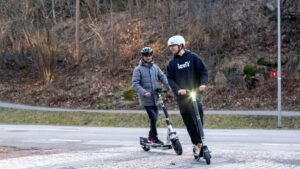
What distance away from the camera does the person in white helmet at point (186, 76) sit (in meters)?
10.3

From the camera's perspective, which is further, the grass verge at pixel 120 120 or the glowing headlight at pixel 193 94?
the grass verge at pixel 120 120

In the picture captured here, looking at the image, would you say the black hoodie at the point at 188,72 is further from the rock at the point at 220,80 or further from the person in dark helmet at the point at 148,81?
the rock at the point at 220,80

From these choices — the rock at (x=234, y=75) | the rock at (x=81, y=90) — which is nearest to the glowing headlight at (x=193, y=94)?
the rock at (x=234, y=75)

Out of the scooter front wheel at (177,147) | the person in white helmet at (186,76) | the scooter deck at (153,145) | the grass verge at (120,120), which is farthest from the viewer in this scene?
the grass verge at (120,120)

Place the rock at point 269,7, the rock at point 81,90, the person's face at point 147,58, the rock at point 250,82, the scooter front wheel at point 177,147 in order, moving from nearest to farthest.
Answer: the scooter front wheel at point 177,147
the person's face at point 147,58
the rock at point 250,82
the rock at point 81,90
the rock at point 269,7

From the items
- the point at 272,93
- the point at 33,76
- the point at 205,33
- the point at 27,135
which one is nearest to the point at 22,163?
the point at 27,135

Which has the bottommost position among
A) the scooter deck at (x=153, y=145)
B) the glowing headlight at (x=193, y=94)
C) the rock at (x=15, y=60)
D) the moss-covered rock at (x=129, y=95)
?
the scooter deck at (x=153, y=145)

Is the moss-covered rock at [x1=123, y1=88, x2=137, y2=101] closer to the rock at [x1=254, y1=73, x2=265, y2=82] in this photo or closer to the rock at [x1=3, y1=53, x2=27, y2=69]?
the rock at [x1=254, y1=73, x2=265, y2=82]

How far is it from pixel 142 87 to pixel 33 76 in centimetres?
3243

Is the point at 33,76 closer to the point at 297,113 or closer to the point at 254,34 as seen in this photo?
the point at 254,34

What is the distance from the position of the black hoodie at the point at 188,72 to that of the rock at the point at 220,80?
22233 millimetres

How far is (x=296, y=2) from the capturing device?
35.6 m

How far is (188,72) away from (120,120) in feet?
56.5

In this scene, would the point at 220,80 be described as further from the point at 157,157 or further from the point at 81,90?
the point at 157,157
